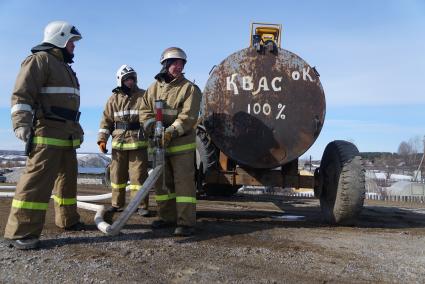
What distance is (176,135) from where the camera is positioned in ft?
15.0

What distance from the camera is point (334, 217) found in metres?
5.45

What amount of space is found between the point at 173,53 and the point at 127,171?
2166 mm

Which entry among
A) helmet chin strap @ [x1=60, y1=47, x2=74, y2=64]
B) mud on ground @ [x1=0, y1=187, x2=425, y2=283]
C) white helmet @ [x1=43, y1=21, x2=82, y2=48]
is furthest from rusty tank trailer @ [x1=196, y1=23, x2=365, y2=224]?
white helmet @ [x1=43, y1=21, x2=82, y2=48]

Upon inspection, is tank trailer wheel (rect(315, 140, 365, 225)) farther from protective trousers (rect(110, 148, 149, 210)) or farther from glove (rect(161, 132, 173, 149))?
protective trousers (rect(110, 148, 149, 210))

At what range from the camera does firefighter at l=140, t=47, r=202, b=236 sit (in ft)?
15.1

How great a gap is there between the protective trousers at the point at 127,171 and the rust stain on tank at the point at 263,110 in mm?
1086

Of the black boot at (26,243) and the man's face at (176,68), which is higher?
the man's face at (176,68)

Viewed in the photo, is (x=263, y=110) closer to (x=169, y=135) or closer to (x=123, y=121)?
(x=169, y=135)

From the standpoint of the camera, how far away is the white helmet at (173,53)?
4.80 metres

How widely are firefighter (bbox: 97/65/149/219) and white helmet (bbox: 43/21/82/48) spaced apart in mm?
1715

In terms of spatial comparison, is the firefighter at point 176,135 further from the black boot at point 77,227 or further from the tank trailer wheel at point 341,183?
the tank trailer wheel at point 341,183

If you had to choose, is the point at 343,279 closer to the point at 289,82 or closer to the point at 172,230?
the point at 172,230

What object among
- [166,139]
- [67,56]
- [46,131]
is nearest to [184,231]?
[166,139]

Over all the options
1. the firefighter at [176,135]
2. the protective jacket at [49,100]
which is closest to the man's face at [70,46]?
the protective jacket at [49,100]
